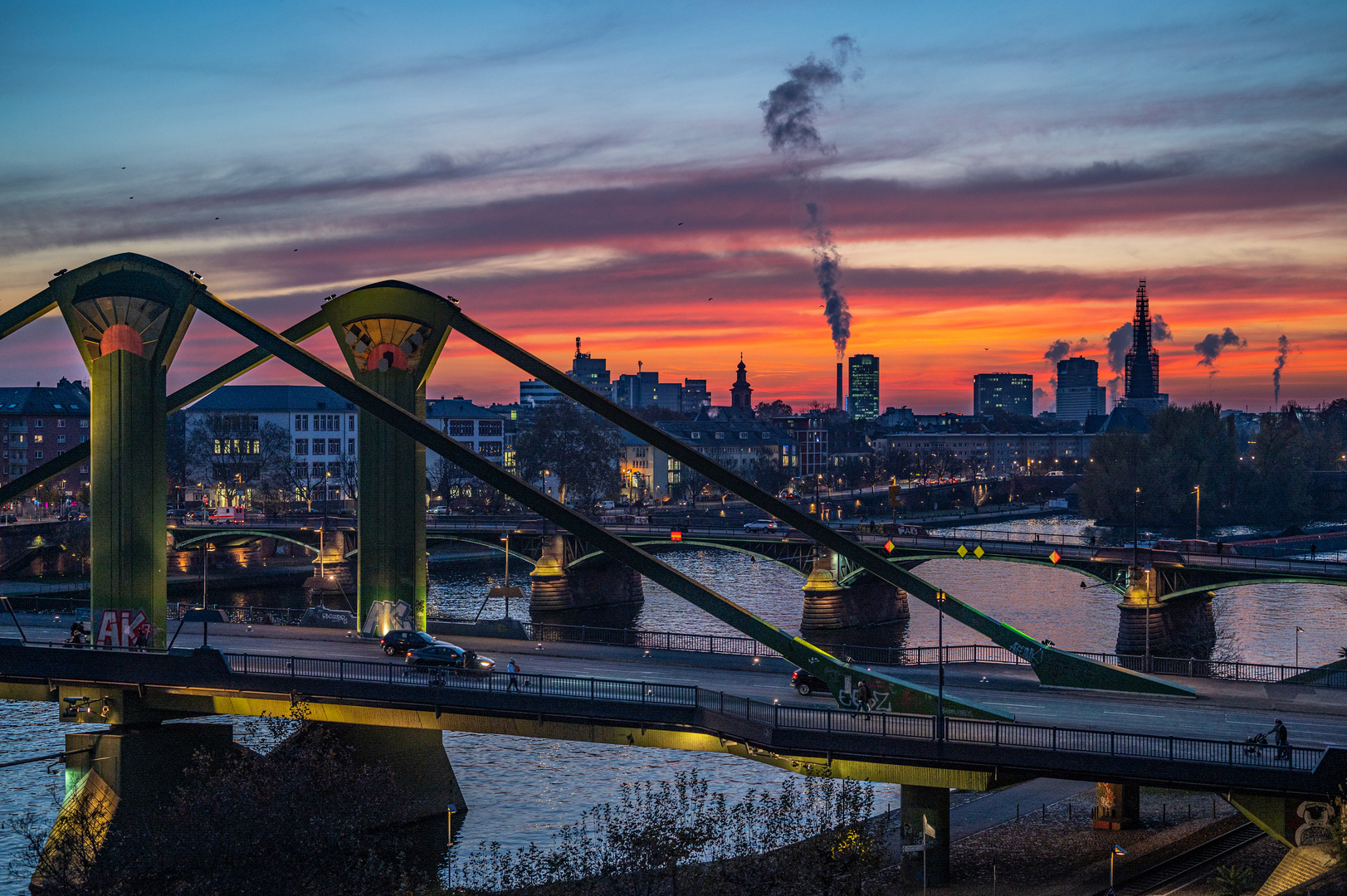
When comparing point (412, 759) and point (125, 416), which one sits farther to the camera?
point (125, 416)

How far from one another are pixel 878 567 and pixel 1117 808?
35.0 feet

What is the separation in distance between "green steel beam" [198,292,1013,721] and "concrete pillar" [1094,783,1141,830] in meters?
6.21

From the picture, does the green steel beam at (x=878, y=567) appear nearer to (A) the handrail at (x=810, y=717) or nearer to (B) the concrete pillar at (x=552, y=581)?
(A) the handrail at (x=810, y=717)

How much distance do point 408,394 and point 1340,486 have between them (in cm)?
16306

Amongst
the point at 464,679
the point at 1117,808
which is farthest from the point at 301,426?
the point at 1117,808

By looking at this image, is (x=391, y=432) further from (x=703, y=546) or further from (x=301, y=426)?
(x=301, y=426)

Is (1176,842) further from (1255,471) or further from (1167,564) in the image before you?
(1255,471)

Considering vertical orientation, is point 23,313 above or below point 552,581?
above

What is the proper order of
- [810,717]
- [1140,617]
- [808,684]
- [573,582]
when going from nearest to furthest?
[810,717]
[808,684]
[1140,617]
[573,582]

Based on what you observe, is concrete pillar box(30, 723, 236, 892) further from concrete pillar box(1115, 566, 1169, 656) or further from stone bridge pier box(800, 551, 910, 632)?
concrete pillar box(1115, 566, 1169, 656)

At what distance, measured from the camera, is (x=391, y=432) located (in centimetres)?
5272

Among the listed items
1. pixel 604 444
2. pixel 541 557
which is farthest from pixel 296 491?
pixel 541 557

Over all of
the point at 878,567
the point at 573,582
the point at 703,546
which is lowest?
the point at 573,582

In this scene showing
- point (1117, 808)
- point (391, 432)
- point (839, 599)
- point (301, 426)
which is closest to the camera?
point (1117, 808)
